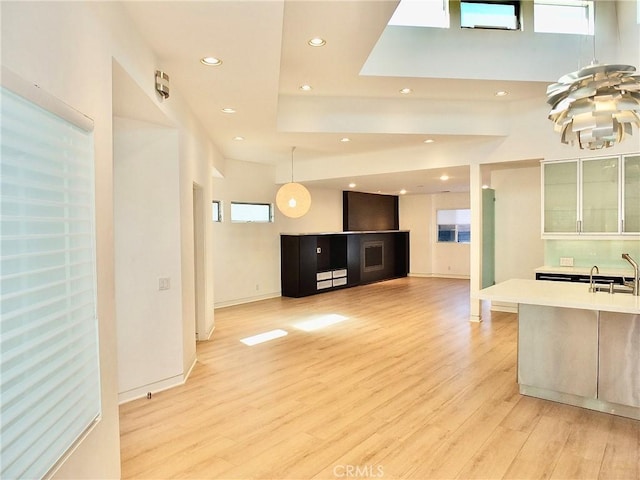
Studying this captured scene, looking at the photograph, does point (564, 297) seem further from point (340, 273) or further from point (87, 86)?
point (340, 273)

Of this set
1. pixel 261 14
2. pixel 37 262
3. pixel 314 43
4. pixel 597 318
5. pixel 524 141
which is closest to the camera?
pixel 37 262

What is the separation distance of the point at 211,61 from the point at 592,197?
503 cm

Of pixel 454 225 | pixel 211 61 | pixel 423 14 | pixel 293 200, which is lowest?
pixel 454 225

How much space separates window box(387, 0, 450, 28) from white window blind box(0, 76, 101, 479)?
3.66 metres

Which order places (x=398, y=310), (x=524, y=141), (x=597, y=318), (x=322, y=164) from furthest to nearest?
(x=322, y=164) → (x=398, y=310) → (x=524, y=141) → (x=597, y=318)

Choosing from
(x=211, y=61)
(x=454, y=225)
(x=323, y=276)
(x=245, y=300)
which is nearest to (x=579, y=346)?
(x=211, y=61)

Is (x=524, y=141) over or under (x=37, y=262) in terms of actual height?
over

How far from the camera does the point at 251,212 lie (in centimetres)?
823

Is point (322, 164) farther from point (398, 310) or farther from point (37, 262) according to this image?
point (37, 262)

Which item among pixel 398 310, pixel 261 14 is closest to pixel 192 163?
pixel 261 14

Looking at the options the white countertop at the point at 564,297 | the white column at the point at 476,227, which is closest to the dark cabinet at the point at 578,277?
the white column at the point at 476,227

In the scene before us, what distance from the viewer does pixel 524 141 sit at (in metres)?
5.75

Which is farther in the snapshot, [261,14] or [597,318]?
[597,318]

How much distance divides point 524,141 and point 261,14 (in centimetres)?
467
